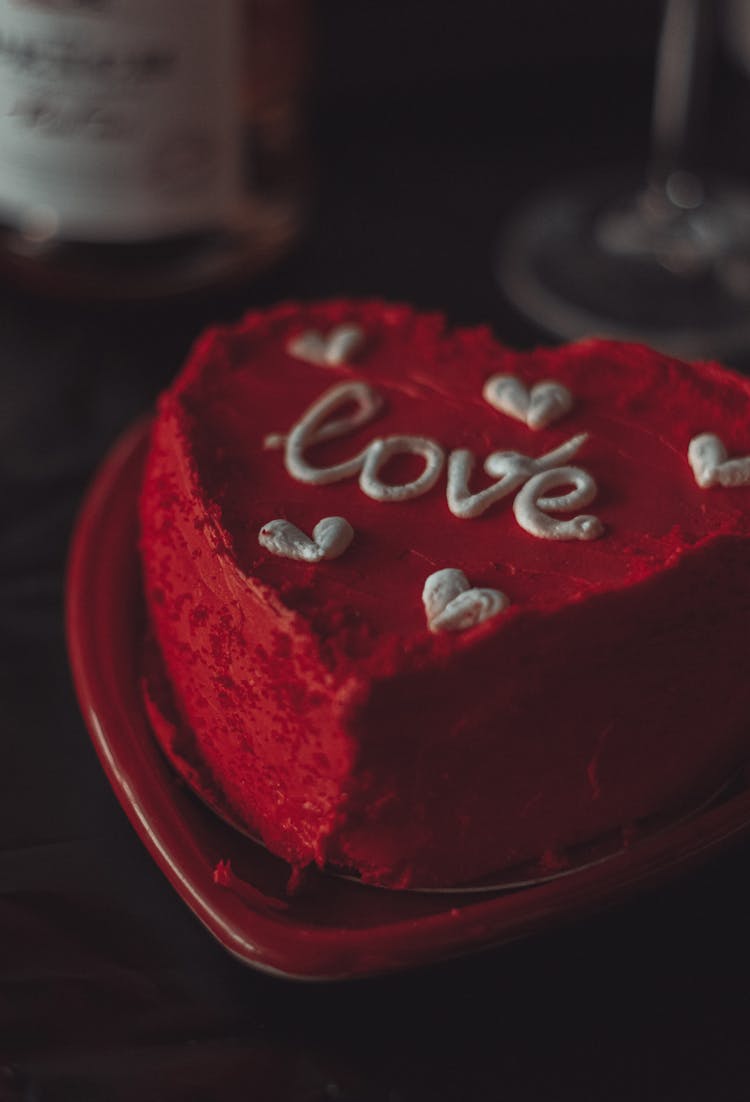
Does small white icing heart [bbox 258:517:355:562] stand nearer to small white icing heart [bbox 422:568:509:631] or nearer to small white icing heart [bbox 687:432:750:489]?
small white icing heart [bbox 422:568:509:631]

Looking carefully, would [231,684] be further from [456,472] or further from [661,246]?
[661,246]

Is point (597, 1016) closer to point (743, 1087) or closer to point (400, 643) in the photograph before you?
point (743, 1087)

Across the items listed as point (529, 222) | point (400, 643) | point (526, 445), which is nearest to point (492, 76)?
point (529, 222)

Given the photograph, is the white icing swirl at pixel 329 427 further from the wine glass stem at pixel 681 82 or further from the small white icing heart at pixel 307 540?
the wine glass stem at pixel 681 82

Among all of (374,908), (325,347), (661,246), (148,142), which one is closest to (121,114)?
(148,142)

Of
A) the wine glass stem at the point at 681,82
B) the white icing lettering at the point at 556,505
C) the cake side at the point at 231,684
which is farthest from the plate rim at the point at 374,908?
the wine glass stem at the point at 681,82

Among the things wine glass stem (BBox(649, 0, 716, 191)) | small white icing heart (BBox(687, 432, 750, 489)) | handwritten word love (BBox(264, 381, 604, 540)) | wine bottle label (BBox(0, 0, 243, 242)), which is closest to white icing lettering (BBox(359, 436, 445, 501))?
handwritten word love (BBox(264, 381, 604, 540))

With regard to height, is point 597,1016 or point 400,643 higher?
point 400,643
